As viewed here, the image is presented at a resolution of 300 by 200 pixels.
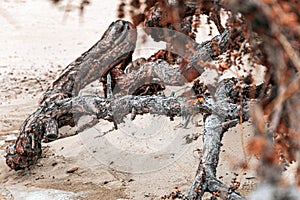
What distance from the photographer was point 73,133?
4047mm

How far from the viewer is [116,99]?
3072mm

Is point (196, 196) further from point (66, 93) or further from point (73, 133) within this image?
point (73, 133)

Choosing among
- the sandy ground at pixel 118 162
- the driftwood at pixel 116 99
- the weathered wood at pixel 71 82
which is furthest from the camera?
the weathered wood at pixel 71 82

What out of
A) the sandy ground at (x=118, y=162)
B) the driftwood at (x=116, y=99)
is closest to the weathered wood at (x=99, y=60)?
the driftwood at (x=116, y=99)

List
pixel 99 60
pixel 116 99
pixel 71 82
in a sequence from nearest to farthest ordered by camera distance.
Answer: pixel 116 99 → pixel 99 60 → pixel 71 82

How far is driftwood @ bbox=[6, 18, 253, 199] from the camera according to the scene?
8.73ft

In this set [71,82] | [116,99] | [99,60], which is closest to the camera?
[116,99]

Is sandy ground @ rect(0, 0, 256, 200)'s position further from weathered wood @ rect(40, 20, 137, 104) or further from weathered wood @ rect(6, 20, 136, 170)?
weathered wood @ rect(40, 20, 137, 104)

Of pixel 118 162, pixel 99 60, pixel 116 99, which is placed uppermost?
pixel 99 60

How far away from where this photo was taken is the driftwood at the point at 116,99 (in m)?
2.66

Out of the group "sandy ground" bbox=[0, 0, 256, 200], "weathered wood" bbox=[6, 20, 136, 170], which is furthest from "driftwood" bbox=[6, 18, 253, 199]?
"sandy ground" bbox=[0, 0, 256, 200]

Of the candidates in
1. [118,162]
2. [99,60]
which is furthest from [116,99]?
[118,162]

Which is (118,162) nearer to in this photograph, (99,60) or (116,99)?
(116,99)

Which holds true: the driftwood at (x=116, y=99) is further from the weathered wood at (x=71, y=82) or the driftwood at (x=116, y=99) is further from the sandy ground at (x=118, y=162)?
the sandy ground at (x=118, y=162)
